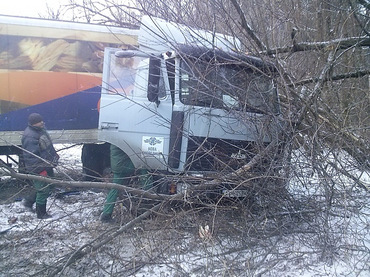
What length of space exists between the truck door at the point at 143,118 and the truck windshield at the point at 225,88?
0.30m

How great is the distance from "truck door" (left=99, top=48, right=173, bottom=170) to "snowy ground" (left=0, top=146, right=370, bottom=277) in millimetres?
733

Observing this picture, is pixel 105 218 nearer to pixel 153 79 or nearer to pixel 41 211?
pixel 41 211

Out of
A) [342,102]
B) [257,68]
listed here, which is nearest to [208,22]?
[257,68]

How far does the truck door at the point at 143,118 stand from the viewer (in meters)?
4.74

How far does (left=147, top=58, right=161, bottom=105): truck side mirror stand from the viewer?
4.71 meters

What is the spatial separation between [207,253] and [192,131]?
1495 millimetres

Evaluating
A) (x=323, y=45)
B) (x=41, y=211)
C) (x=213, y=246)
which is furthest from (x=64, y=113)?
(x=323, y=45)

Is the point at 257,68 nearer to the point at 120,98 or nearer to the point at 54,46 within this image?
the point at 120,98

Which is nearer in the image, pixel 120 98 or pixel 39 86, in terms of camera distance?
pixel 120 98

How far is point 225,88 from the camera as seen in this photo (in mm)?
4684

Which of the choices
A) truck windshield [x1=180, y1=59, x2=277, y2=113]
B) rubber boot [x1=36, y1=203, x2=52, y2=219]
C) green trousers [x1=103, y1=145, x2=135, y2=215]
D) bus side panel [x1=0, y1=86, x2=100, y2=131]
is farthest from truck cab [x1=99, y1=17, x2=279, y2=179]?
bus side panel [x1=0, y1=86, x2=100, y2=131]

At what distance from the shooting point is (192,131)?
4.68 metres

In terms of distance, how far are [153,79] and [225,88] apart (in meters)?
0.92

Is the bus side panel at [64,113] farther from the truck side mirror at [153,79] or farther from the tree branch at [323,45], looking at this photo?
the tree branch at [323,45]
